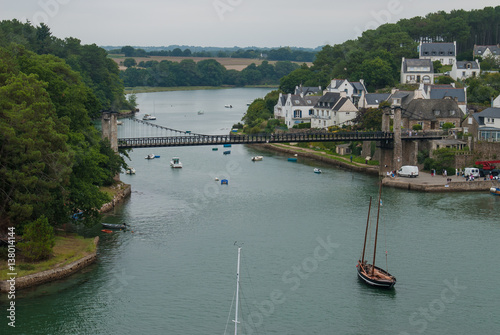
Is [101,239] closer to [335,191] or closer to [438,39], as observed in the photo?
[335,191]

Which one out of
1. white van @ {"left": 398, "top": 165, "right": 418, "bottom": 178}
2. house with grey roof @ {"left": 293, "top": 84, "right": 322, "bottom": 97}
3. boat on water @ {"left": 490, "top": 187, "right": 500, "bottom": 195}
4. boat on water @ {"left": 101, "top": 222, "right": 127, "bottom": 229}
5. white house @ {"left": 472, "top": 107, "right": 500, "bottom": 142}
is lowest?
boat on water @ {"left": 101, "top": 222, "right": 127, "bottom": 229}

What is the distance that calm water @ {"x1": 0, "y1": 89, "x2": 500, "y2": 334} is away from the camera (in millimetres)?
33634

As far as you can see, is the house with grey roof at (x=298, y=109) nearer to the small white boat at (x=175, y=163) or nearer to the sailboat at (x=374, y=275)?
the small white boat at (x=175, y=163)

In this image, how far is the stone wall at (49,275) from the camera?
119ft

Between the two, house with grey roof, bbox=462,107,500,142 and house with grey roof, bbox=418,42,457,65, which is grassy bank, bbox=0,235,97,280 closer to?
house with grey roof, bbox=462,107,500,142

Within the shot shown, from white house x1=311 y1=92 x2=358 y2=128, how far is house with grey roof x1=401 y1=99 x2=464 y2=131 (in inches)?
378

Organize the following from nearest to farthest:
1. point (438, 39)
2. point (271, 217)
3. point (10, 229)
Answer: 1. point (10, 229)
2. point (271, 217)
3. point (438, 39)

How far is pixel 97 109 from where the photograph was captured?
6225cm

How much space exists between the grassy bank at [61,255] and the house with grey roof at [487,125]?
42095 millimetres

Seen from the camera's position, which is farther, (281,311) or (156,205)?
(156,205)

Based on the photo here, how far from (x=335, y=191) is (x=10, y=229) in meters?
31.3

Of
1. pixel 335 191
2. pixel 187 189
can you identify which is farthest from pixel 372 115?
pixel 187 189

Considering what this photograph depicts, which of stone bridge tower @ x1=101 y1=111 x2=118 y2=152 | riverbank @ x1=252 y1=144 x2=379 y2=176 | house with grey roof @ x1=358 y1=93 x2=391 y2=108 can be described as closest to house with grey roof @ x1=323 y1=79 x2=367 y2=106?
house with grey roof @ x1=358 y1=93 x2=391 y2=108

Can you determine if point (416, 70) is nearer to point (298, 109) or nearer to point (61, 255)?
point (298, 109)
